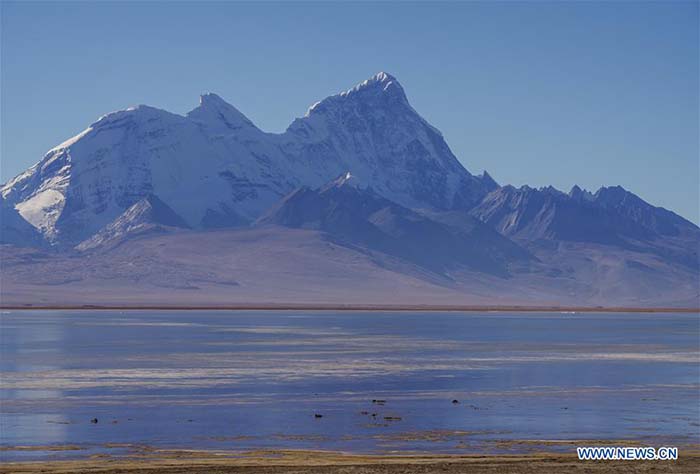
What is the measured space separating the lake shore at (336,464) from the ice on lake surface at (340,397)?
1960mm

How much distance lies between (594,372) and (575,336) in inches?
2247

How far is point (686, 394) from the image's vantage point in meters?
57.0

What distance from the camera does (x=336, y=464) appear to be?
3531cm

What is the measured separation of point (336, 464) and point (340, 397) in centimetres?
1954

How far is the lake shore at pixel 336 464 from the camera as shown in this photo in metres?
34.4

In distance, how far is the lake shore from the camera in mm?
34375

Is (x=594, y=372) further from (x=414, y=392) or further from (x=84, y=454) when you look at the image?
(x=84, y=454)

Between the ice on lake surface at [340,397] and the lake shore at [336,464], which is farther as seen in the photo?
the ice on lake surface at [340,397]

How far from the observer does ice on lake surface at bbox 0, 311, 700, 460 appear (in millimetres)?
41688

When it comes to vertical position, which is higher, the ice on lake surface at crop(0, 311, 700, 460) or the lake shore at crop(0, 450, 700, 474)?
the lake shore at crop(0, 450, 700, 474)

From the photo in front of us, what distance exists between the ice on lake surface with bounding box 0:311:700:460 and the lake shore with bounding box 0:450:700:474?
1960 millimetres

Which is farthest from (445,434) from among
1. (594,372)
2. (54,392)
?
(594,372)

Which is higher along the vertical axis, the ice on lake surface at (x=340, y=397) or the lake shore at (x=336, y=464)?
the lake shore at (x=336, y=464)

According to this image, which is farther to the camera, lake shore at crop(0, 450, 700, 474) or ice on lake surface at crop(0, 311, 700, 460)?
ice on lake surface at crop(0, 311, 700, 460)
